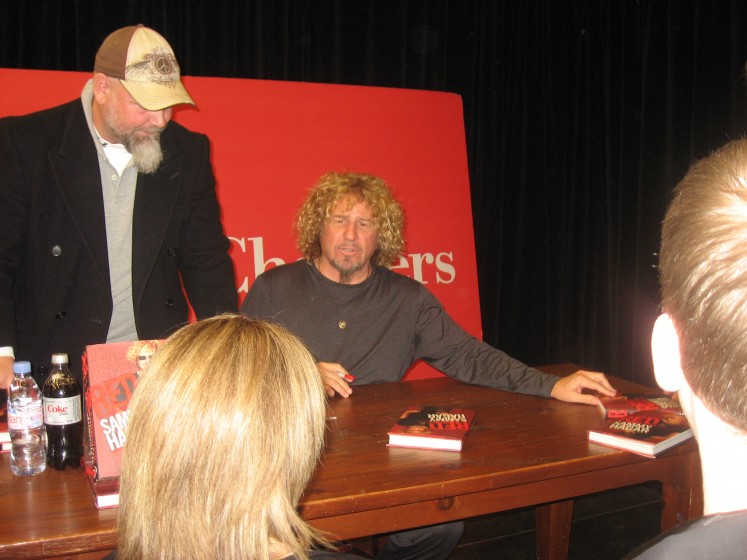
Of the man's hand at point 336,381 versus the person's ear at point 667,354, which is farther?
the man's hand at point 336,381

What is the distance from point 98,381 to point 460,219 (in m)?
3.10

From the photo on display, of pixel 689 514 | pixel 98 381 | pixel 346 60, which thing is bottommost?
pixel 689 514

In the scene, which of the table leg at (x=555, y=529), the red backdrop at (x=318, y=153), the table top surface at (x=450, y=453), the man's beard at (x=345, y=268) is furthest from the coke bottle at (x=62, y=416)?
the red backdrop at (x=318, y=153)

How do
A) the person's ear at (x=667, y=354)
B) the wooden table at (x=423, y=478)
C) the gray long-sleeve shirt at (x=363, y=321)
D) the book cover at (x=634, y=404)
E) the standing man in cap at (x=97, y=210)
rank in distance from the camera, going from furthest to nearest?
the gray long-sleeve shirt at (x=363, y=321)
the standing man in cap at (x=97, y=210)
the book cover at (x=634, y=404)
the wooden table at (x=423, y=478)
the person's ear at (x=667, y=354)

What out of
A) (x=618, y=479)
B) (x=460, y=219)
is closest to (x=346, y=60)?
(x=460, y=219)

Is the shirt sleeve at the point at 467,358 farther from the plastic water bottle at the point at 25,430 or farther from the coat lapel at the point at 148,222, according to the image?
the plastic water bottle at the point at 25,430

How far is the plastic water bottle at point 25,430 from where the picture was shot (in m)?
1.54

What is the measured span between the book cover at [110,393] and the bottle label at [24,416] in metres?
0.21

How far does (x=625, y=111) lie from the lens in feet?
14.7

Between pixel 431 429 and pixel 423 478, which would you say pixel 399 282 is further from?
pixel 423 478

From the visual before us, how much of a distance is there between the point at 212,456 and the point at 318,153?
3.07 m

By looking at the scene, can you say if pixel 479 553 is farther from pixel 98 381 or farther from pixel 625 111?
pixel 625 111

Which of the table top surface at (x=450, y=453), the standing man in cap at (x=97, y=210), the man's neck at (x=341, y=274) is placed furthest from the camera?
the man's neck at (x=341, y=274)

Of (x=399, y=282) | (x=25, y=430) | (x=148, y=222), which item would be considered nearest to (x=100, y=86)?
(x=148, y=222)
